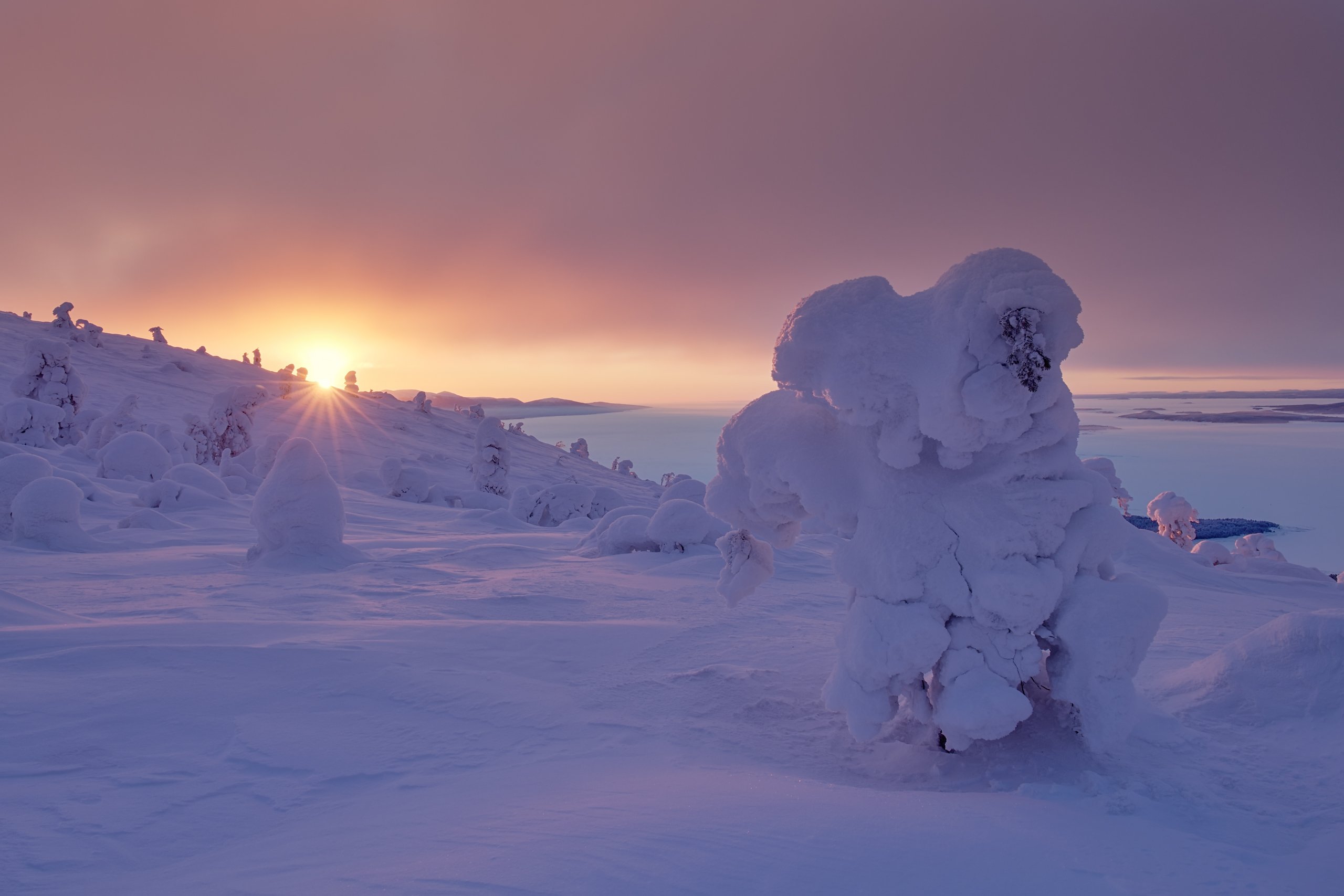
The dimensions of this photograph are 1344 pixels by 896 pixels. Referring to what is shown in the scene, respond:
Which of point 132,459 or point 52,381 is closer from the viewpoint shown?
point 132,459

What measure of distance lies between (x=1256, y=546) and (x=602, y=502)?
17399 mm

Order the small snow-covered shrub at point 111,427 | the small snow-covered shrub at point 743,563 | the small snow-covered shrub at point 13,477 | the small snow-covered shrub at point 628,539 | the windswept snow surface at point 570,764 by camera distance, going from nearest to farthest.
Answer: the windswept snow surface at point 570,764 < the small snow-covered shrub at point 743,563 < the small snow-covered shrub at point 13,477 < the small snow-covered shrub at point 628,539 < the small snow-covered shrub at point 111,427

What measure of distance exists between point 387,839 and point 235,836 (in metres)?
0.80

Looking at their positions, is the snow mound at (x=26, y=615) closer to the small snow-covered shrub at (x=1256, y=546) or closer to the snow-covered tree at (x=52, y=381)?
the small snow-covered shrub at (x=1256, y=546)

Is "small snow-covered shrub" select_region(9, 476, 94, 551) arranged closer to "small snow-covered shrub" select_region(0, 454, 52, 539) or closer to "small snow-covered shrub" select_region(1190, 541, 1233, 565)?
"small snow-covered shrub" select_region(0, 454, 52, 539)

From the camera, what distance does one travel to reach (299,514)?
30.8ft

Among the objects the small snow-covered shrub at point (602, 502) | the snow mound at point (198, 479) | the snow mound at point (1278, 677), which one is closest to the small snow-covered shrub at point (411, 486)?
the small snow-covered shrub at point (602, 502)

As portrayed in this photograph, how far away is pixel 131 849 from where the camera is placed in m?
2.68

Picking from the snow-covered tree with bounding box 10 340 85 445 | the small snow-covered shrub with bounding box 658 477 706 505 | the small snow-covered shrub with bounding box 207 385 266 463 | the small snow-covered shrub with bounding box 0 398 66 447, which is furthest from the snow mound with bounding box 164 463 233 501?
the snow-covered tree with bounding box 10 340 85 445

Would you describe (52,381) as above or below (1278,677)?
above

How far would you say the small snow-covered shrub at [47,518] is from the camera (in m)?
9.48

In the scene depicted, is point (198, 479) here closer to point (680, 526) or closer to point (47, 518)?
point (47, 518)

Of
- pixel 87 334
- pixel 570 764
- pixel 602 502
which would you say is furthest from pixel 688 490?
pixel 87 334

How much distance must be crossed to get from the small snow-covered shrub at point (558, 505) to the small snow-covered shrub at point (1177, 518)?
55.5ft
